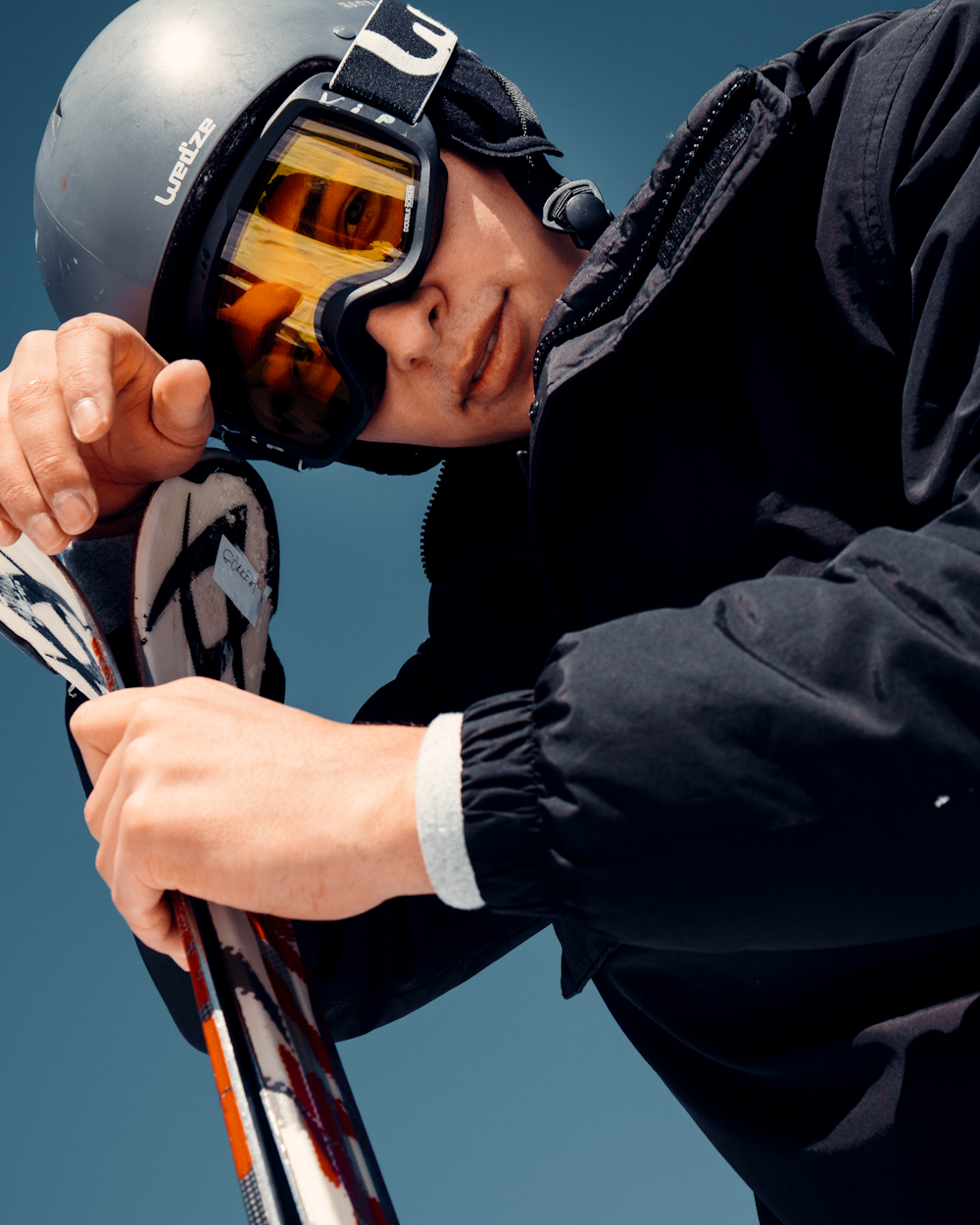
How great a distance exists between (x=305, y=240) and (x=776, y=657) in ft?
4.21

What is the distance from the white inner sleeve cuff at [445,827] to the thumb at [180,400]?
0.83m

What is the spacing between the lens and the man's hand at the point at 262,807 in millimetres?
856

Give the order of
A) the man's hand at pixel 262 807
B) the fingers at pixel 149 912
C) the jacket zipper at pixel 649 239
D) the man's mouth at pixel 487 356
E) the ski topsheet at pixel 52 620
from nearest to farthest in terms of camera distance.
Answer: the man's hand at pixel 262 807 → the fingers at pixel 149 912 → the jacket zipper at pixel 649 239 → the ski topsheet at pixel 52 620 → the man's mouth at pixel 487 356

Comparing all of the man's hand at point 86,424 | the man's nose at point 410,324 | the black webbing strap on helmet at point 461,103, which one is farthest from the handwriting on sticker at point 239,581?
the black webbing strap on helmet at point 461,103

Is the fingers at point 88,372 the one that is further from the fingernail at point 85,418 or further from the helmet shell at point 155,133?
the helmet shell at point 155,133

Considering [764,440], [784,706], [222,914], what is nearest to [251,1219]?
[222,914]

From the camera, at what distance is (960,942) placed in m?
1.18

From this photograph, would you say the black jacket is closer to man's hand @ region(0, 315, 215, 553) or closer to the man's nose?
the man's nose

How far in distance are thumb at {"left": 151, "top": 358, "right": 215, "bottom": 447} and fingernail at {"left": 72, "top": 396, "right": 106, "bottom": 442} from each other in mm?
191

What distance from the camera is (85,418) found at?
1.22 metres

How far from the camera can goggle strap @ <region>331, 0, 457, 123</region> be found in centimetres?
174

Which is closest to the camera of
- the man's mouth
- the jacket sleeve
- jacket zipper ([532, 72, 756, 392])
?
the jacket sleeve

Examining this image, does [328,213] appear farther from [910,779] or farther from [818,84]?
[910,779]

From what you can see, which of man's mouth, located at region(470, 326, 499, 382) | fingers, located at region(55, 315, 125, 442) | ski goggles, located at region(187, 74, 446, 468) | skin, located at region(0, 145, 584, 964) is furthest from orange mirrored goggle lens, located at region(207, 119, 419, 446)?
fingers, located at region(55, 315, 125, 442)
